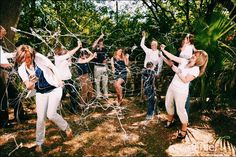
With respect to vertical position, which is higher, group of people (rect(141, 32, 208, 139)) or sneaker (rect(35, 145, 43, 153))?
group of people (rect(141, 32, 208, 139))

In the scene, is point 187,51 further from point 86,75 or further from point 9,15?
point 9,15

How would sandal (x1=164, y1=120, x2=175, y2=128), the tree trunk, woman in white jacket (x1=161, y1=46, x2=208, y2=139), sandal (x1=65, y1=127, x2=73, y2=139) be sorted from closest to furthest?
1. woman in white jacket (x1=161, y1=46, x2=208, y2=139)
2. sandal (x1=65, y1=127, x2=73, y2=139)
3. sandal (x1=164, y1=120, x2=175, y2=128)
4. the tree trunk

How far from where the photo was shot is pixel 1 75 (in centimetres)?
656

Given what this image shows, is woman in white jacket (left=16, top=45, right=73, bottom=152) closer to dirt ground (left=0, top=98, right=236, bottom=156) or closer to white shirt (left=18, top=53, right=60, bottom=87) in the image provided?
white shirt (left=18, top=53, right=60, bottom=87)

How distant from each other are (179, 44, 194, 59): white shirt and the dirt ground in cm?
154

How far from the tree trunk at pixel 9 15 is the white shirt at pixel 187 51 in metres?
3.56

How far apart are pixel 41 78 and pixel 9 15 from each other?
8.91ft

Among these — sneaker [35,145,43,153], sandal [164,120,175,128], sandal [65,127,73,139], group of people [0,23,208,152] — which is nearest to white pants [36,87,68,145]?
group of people [0,23,208,152]

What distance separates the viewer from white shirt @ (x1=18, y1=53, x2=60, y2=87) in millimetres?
4957

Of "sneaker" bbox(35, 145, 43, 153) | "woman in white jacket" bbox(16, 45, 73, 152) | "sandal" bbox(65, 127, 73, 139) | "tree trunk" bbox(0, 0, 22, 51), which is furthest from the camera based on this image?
"tree trunk" bbox(0, 0, 22, 51)

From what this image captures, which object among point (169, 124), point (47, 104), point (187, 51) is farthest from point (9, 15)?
point (169, 124)

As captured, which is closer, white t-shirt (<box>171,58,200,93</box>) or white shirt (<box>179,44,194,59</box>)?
white t-shirt (<box>171,58,200,93</box>)

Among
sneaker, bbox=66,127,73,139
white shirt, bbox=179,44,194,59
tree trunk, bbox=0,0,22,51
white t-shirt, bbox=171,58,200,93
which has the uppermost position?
tree trunk, bbox=0,0,22,51

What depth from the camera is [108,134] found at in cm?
650
